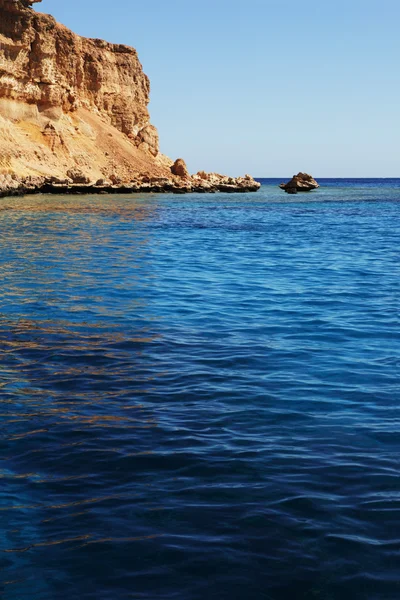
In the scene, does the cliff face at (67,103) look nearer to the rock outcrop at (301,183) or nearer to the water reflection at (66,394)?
the rock outcrop at (301,183)

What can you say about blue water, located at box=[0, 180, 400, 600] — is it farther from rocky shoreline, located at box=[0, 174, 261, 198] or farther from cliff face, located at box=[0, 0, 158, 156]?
cliff face, located at box=[0, 0, 158, 156]

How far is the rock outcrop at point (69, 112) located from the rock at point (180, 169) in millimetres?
158

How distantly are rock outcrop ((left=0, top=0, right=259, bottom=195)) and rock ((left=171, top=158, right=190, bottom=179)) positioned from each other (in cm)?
16

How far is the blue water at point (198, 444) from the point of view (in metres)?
4.34

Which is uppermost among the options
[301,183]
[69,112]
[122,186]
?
[69,112]

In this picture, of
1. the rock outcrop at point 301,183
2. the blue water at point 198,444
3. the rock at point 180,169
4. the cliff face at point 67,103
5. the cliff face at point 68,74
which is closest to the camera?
the blue water at point 198,444

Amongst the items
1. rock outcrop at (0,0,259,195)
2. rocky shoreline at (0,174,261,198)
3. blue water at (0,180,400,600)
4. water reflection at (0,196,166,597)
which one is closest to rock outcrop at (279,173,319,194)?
rocky shoreline at (0,174,261,198)

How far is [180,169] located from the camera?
112 m

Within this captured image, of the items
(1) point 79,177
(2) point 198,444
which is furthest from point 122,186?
(2) point 198,444

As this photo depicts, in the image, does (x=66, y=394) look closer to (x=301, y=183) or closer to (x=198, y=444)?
(x=198, y=444)

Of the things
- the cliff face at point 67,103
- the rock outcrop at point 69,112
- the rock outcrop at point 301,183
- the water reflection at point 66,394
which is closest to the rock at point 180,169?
the rock outcrop at point 69,112

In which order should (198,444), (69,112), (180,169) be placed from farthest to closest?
(180,169)
(69,112)
(198,444)

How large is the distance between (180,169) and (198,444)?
108m

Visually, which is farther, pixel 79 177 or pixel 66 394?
pixel 79 177
